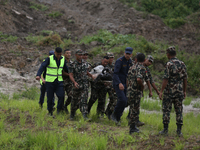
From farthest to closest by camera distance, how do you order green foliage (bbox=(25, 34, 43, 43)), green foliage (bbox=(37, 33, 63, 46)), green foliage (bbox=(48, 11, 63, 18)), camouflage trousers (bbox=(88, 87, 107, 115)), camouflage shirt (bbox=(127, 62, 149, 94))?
green foliage (bbox=(48, 11, 63, 18))
green foliage (bbox=(25, 34, 43, 43))
green foliage (bbox=(37, 33, 63, 46))
camouflage trousers (bbox=(88, 87, 107, 115))
camouflage shirt (bbox=(127, 62, 149, 94))

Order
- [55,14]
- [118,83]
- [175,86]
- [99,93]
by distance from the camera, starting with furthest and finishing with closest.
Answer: [55,14]
[99,93]
[118,83]
[175,86]

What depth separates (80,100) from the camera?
22.0 feet

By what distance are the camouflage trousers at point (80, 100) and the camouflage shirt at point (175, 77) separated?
256cm

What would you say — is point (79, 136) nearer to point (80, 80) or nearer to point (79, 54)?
point (80, 80)

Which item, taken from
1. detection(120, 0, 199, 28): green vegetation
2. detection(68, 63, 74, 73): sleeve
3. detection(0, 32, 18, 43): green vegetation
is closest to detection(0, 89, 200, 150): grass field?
detection(68, 63, 74, 73): sleeve

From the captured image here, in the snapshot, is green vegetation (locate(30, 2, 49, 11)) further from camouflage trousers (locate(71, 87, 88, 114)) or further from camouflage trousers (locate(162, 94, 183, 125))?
camouflage trousers (locate(162, 94, 183, 125))

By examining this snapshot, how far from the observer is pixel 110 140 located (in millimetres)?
5172

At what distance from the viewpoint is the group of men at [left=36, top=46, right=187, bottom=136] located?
5.25 metres

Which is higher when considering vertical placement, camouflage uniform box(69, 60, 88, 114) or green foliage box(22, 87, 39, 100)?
camouflage uniform box(69, 60, 88, 114)

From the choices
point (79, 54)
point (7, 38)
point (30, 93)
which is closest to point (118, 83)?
point (79, 54)

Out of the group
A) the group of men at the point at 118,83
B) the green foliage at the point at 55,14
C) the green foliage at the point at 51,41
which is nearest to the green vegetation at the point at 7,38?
the green foliage at the point at 51,41

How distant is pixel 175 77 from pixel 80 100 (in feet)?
9.43

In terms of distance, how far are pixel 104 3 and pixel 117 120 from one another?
23616 millimetres

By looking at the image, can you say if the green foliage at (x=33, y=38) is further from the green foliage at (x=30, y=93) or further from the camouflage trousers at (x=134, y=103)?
the camouflage trousers at (x=134, y=103)
